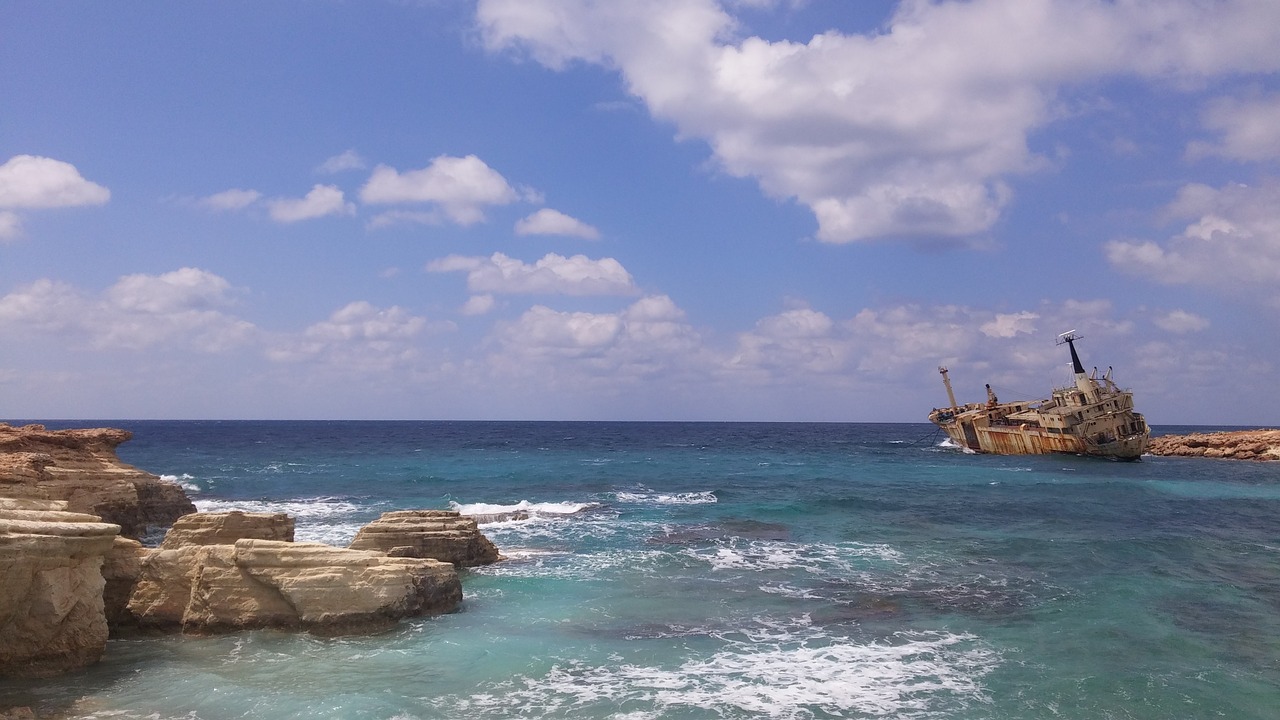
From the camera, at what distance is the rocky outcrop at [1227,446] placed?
6266cm

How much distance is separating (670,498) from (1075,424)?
38.6 meters

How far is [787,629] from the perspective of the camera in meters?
15.4

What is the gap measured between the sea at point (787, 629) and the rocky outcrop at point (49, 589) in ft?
1.60

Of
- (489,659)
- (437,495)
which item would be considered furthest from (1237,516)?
(437,495)

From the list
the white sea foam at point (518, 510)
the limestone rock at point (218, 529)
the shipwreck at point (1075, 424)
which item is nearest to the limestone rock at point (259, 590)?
the limestone rock at point (218, 529)

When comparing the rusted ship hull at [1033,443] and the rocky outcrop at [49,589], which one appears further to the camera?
the rusted ship hull at [1033,443]

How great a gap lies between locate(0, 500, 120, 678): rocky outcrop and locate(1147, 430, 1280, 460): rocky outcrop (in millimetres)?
69055

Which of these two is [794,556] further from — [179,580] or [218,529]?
[179,580]

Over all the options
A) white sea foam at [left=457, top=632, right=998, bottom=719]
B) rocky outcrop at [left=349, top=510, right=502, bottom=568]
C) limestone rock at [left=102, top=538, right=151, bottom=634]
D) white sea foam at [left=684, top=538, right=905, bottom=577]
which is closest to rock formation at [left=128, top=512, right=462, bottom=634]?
limestone rock at [left=102, top=538, right=151, bottom=634]

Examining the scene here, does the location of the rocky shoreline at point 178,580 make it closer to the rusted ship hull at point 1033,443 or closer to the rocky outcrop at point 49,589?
the rocky outcrop at point 49,589

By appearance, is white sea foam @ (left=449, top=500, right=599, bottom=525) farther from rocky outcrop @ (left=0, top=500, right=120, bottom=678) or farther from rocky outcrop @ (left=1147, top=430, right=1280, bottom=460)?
rocky outcrop @ (left=1147, top=430, right=1280, bottom=460)

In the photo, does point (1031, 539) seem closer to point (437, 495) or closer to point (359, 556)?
point (359, 556)

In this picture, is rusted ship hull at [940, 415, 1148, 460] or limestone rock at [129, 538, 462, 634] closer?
limestone rock at [129, 538, 462, 634]

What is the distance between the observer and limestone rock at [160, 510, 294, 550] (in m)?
15.4
